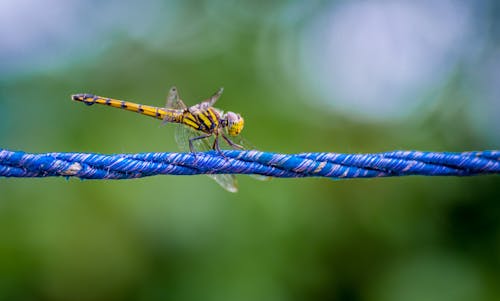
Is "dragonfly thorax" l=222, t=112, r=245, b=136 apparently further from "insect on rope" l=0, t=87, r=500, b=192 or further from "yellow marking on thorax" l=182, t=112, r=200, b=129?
"insect on rope" l=0, t=87, r=500, b=192

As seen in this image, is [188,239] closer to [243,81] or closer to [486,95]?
[243,81]

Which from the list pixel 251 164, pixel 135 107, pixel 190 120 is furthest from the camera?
pixel 190 120

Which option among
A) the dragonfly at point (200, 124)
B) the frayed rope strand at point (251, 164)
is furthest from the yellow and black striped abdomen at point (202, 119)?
the frayed rope strand at point (251, 164)

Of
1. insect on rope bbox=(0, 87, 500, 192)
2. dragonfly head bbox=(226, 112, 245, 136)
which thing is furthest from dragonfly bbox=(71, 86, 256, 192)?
insect on rope bbox=(0, 87, 500, 192)

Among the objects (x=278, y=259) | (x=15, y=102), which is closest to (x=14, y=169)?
(x=278, y=259)

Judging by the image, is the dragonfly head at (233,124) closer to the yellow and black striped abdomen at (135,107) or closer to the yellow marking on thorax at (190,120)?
the yellow marking on thorax at (190,120)

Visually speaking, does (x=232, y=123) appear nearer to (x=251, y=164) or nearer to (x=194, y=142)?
(x=194, y=142)

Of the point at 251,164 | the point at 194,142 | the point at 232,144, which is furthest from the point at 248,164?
the point at 194,142
